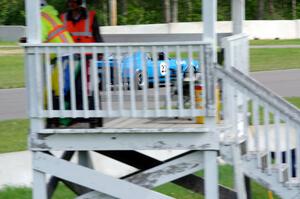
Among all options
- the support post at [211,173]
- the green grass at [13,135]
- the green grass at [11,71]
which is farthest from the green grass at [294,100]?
the support post at [211,173]

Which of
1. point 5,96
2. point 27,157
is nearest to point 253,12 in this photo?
point 5,96

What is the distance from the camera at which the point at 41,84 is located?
7293mm

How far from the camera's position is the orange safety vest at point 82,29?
7988mm

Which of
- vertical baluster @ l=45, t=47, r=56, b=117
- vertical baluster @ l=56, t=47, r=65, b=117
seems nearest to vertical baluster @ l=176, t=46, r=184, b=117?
vertical baluster @ l=56, t=47, r=65, b=117

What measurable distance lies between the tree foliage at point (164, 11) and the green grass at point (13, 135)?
25.9 m

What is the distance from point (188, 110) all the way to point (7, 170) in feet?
11.3

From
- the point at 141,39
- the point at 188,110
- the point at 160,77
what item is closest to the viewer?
the point at 188,110

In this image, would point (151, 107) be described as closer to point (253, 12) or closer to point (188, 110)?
point (188, 110)

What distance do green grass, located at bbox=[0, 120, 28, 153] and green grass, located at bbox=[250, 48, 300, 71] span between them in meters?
13.1

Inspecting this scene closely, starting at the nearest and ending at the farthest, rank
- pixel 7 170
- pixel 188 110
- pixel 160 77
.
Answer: pixel 188 110 < pixel 160 77 < pixel 7 170

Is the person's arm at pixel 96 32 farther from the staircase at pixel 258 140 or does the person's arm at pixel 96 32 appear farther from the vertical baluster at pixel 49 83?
the staircase at pixel 258 140

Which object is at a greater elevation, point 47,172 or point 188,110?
point 188,110

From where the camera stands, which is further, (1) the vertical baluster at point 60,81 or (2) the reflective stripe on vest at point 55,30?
(2) the reflective stripe on vest at point 55,30

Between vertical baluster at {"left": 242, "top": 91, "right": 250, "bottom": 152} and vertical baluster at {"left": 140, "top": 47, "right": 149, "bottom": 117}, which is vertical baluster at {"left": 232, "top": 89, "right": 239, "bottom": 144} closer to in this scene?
vertical baluster at {"left": 242, "top": 91, "right": 250, "bottom": 152}
